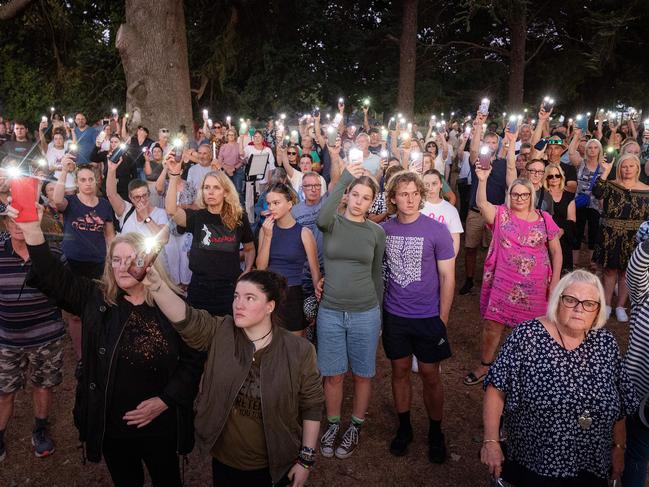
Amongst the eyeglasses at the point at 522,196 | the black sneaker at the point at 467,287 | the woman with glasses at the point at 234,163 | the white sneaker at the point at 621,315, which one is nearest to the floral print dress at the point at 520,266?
the eyeglasses at the point at 522,196

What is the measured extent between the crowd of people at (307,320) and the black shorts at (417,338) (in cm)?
1

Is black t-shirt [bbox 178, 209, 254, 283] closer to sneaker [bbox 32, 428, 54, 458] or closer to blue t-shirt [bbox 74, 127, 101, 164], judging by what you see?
sneaker [bbox 32, 428, 54, 458]

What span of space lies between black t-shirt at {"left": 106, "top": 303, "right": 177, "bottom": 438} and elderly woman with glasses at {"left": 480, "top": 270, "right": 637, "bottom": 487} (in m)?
1.71

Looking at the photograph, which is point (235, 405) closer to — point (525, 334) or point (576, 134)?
point (525, 334)

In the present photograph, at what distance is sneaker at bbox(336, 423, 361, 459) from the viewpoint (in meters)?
3.87

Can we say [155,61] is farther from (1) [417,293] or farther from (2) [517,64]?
(2) [517,64]

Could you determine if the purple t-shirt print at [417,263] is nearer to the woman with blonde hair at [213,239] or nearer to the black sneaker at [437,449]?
the black sneaker at [437,449]

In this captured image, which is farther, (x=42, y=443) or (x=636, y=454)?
(x=42, y=443)

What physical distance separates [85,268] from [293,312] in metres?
2.06

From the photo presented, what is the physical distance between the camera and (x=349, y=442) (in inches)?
154

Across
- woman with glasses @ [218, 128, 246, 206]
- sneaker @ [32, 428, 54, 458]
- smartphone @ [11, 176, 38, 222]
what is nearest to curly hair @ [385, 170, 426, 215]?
smartphone @ [11, 176, 38, 222]

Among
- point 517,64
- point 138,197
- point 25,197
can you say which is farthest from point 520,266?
point 517,64

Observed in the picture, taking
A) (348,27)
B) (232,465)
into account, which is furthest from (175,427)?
(348,27)

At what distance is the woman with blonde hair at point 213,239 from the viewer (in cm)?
425
